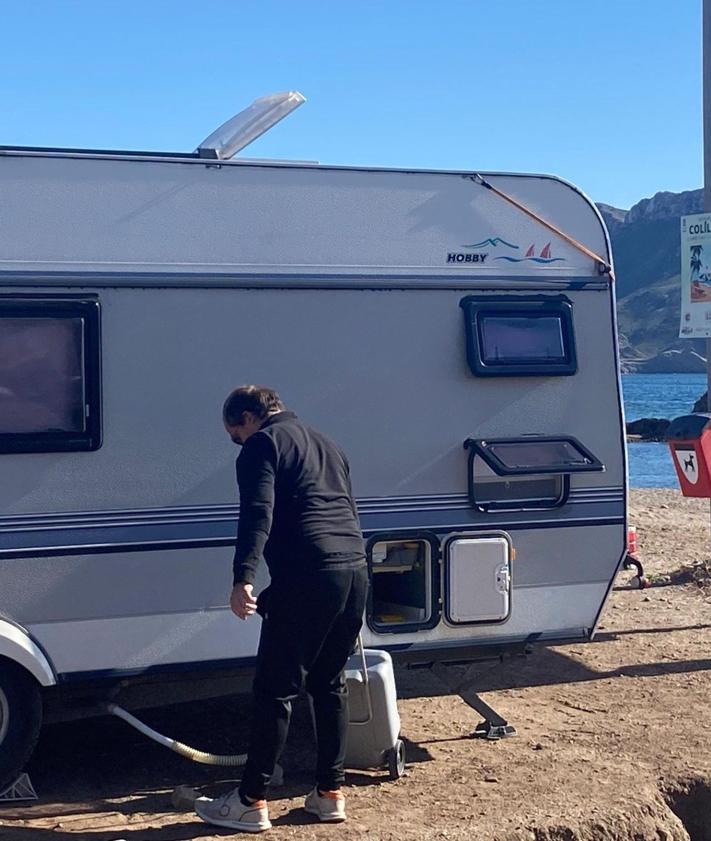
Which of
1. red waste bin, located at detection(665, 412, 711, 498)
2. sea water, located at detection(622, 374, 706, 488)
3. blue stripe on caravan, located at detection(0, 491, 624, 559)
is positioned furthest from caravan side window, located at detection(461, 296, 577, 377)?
sea water, located at detection(622, 374, 706, 488)

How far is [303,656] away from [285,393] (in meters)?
1.43

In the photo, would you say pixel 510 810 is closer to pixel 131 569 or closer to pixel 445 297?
pixel 131 569

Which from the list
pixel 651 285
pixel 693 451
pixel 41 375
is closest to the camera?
pixel 41 375

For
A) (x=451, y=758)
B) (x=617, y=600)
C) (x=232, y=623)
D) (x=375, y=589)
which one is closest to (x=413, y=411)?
(x=375, y=589)

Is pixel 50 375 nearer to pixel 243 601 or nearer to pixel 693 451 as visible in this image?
pixel 243 601

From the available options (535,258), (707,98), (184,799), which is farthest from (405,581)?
(707,98)

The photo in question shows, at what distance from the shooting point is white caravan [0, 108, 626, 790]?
18.4 ft

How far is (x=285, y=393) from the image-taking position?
600 centimetres

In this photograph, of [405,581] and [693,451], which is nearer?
[405,581]

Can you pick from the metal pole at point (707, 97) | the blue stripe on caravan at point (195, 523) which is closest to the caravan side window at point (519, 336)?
the blue stripe on caravan at point (195, 523)

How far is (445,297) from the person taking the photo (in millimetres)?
6273

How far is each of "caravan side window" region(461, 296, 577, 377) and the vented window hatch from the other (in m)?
0.86

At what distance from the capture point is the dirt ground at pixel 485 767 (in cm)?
532

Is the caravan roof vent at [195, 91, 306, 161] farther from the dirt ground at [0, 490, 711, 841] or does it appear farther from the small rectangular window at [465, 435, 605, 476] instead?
the dirt ground at [0, 490, 711, 841]
